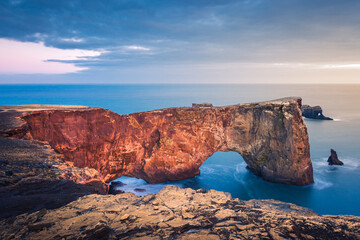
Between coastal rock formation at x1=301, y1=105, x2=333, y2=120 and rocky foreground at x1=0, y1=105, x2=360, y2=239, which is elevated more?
rocky foreground at x1=0, y1=105, x2=360, y2=239

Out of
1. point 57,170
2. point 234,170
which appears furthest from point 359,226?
point 234,170

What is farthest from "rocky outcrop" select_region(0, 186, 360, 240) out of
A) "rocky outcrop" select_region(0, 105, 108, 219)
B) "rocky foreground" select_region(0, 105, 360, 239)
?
"rocky outcrop" select_region(0, 105, 108, 219)

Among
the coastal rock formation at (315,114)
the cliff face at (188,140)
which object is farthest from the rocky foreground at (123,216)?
the coastal rock formation at (315,114)

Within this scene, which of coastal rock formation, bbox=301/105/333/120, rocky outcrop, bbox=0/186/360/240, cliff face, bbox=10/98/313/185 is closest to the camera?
rocky outcrop, bbox=0/186/360/240

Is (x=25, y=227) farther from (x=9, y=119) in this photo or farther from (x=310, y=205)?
(x=310, y=205)

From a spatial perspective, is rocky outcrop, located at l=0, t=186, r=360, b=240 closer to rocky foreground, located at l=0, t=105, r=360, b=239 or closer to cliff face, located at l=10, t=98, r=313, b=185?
rocky foreground, located at l=0, t=105, r=360, b=239

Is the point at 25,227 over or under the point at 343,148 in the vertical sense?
over
